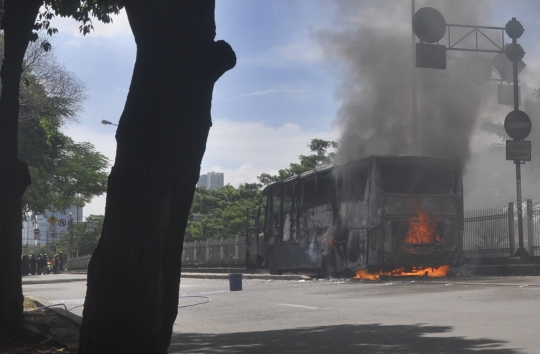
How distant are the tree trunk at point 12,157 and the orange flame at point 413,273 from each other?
13522 millimetres

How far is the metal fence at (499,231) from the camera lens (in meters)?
23.5

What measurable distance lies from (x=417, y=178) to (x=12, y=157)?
565 inches

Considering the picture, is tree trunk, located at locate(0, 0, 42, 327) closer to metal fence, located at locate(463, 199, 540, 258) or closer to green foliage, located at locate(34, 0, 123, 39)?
green foliage, located at locate(34, 0, 123, 39)

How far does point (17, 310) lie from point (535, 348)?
240 inches

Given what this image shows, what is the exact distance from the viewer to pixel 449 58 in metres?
29.5

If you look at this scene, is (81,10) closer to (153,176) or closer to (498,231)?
(153,176)

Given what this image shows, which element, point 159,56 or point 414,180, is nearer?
point 159,56

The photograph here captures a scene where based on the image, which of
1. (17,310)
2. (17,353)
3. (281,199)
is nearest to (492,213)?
(281,199)

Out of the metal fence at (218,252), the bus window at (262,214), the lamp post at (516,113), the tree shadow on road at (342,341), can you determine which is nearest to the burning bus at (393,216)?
the lamp post at (516,113)

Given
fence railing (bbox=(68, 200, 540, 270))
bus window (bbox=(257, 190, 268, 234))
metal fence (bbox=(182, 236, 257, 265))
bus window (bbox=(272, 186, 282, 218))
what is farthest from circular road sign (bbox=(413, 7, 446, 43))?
metal fence (bbox=(182, 236, 257, 265))

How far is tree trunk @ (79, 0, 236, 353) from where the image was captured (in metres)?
5.38

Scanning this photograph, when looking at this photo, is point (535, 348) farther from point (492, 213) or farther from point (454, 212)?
point (492, 213)

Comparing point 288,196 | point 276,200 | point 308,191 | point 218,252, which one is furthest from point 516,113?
point 218,252

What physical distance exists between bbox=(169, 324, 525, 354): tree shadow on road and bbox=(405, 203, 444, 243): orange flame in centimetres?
1258
